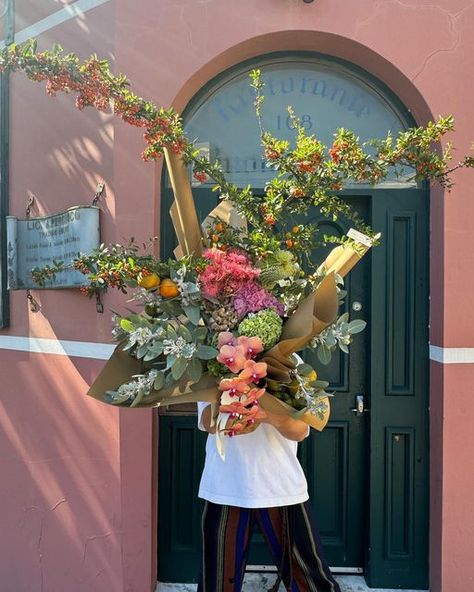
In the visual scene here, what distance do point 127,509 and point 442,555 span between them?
5.50 ft

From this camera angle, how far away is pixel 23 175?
342 cm

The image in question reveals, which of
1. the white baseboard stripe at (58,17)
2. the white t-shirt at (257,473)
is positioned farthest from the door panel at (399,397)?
the white baseboard stripe at (58,17)

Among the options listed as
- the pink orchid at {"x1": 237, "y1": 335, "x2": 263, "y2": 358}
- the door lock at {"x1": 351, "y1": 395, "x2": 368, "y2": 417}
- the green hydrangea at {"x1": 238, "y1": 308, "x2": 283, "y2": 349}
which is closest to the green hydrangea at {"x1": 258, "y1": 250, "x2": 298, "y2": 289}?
the green hydrangea at {"x1": 238, "y1": 308, "x2": 283, "y2": 349}

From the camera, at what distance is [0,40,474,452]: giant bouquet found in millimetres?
1809

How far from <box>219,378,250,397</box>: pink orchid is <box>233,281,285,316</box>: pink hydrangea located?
0.82ft

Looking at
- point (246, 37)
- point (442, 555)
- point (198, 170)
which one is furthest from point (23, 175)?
point (442, 555)

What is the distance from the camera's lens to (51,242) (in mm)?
3289

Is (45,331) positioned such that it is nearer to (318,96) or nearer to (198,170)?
(198,170)

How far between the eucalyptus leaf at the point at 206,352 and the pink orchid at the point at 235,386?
0.30 feet

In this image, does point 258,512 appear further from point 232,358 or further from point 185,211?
point 185,211

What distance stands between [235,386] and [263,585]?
6.75 ft

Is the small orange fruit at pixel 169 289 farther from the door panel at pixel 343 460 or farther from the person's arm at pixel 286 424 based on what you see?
the door panel at pixel 343 460

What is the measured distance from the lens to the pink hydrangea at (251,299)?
6.24 feet

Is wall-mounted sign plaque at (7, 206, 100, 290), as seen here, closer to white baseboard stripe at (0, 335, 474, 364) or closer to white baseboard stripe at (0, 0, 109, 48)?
white baseboard stripe at (0, 335, 474, 364)
